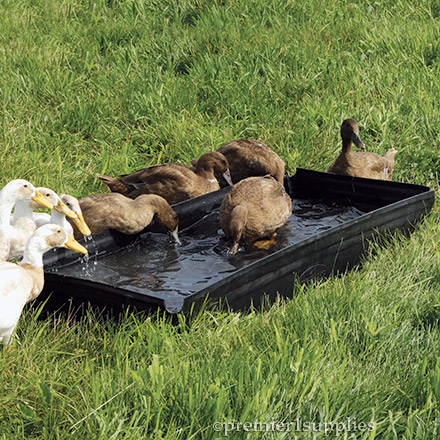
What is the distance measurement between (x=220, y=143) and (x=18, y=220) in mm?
2809

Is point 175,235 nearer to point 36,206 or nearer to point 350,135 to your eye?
point 36,206

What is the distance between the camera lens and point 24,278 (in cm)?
341

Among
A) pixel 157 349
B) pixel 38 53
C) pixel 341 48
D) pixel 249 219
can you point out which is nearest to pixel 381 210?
pixel 249 219

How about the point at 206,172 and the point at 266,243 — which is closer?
the point at 266,243

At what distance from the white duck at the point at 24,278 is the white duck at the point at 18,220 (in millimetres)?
512

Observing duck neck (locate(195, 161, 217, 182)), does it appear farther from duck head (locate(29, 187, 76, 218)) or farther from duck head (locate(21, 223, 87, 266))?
duck head (locate(21, 223, 87, 266))

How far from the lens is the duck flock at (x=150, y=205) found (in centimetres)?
365

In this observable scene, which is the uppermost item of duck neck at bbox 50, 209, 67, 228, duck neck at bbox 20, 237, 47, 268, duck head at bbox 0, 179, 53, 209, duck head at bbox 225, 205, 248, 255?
duck head at bbox 0, 179, 53, 209

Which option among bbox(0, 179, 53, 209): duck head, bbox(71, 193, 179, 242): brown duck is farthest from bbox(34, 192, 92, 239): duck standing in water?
bbox(0, 179, 53, 209): duck head

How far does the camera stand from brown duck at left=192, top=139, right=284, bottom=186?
6.18 metres

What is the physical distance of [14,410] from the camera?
2922 millimetres

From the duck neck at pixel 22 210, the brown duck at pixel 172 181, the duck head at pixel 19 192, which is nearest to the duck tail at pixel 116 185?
the brown duck at pixel 172 181

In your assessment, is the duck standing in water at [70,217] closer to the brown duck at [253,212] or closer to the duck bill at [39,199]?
the duck bill at [39,199]

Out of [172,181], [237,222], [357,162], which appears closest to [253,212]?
[237,222]
